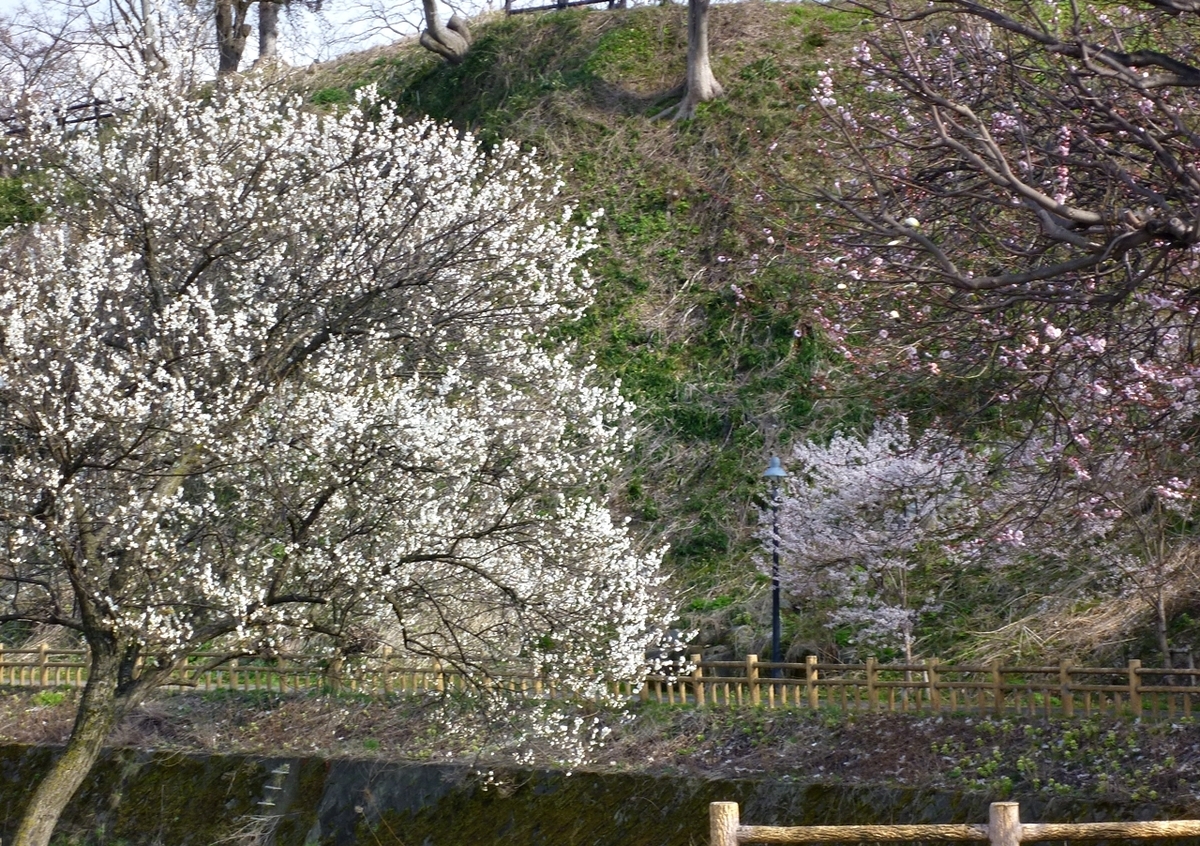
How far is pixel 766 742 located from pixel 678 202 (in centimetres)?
1488

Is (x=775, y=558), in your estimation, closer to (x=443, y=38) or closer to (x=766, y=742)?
(x=766, y=742)

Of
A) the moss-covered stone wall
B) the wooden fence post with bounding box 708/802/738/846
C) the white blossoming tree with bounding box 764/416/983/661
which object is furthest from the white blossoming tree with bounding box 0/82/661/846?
the wooden fence post with bounding box 708/802/738/846

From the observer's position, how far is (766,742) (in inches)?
556

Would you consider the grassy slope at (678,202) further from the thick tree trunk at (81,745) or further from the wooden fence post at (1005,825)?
the wooden fence post at (1005,825)

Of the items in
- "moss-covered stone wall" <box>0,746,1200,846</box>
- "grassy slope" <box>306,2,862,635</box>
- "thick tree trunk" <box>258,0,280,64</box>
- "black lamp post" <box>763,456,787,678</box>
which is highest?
"thick tree trunk" <box>258,0,280,64</box>

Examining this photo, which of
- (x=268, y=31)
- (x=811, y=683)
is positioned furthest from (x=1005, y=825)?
(x=268, y=31)

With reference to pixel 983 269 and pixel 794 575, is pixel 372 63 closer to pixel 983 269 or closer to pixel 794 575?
pixel 794 575

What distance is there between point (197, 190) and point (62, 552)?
4.26 m

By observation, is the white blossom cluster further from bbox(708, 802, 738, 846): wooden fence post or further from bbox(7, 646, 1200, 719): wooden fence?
bbox(708, 802, 738, 846): wooden fence post

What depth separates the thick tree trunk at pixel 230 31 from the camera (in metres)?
30.4

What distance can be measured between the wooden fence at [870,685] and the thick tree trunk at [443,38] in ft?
63.6

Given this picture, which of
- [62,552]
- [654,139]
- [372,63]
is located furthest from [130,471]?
[372,63]

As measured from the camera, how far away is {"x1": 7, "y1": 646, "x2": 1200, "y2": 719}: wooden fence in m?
12.6

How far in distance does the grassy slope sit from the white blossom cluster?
5.32 m
